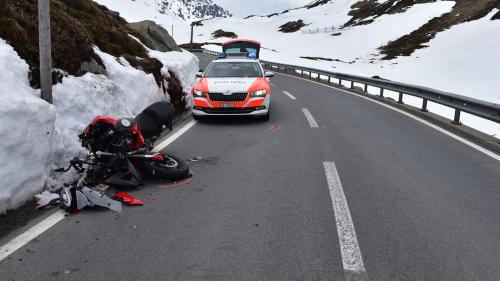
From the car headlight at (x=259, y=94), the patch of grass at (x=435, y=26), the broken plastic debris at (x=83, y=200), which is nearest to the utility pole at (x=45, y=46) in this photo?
the broken plastic debris at (x=83, y=200)

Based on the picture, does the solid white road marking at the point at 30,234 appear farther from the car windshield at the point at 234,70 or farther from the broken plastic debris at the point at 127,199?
the car windshield at the point at 234,70

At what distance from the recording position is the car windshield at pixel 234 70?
11.4m

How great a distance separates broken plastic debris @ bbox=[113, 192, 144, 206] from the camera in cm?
485

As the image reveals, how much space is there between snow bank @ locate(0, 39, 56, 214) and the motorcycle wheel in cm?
123

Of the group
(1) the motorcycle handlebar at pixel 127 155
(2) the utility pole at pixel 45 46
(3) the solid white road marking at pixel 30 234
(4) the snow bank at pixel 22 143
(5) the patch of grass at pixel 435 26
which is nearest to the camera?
(3) the solid white road marking at pixel 30 234

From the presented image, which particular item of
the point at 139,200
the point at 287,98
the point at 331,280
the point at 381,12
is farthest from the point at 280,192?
the point at 381,12

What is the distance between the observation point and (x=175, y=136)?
28.2 ft

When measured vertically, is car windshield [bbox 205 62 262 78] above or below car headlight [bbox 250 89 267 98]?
above

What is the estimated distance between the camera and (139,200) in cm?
496

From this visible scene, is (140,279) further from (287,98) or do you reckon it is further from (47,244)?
(287,98)

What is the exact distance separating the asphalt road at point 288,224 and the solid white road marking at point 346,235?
0.17 ft

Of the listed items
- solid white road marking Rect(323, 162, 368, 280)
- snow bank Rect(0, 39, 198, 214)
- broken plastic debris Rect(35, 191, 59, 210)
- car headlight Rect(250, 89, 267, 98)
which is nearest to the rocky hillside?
snow bank Rect(0, 39, 198, 214)

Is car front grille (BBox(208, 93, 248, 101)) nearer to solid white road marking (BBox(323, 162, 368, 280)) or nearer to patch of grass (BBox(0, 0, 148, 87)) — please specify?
patch of grass (BBox(0, 0, 148, 87))

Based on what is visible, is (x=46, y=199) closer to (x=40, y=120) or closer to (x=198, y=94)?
(x=40, y=120)
